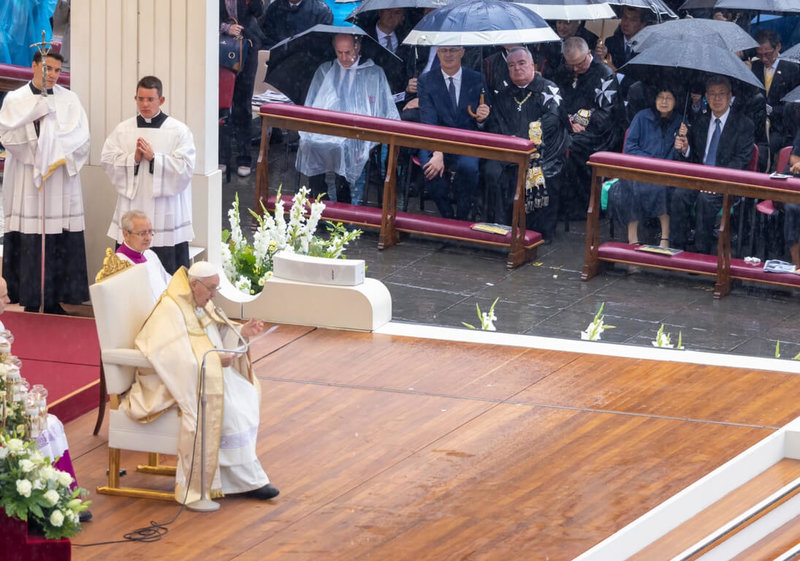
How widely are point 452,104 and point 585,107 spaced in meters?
1.12

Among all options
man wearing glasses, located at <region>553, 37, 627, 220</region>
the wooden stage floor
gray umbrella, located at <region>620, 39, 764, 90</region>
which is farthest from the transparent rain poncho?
the wooden stage floor

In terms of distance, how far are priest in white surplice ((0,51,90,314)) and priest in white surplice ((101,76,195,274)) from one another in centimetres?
28

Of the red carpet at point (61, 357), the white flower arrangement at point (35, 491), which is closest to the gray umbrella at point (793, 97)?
the red carpet at point (61, 357)

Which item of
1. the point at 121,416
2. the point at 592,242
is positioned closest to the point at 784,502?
the point at 121,416

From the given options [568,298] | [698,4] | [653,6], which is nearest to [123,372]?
[568,298]

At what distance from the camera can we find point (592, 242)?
1223cm

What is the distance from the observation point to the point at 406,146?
508 inches

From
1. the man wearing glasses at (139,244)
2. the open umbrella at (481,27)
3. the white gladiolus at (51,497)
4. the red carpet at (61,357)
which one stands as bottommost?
the red carpet at (61,357)

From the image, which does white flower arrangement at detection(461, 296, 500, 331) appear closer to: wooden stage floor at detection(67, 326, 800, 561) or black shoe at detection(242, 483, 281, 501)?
wooden stage floor at detection(67, 326, 800, 561)

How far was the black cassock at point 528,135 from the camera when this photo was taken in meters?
12.8

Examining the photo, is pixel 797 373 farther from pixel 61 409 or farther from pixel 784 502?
pixel 61 409

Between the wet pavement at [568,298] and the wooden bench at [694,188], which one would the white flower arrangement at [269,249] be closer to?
the wet pavement at [568,298]

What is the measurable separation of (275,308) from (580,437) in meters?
2.50

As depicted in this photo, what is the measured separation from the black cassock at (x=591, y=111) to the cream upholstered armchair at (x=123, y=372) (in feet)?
21.2
